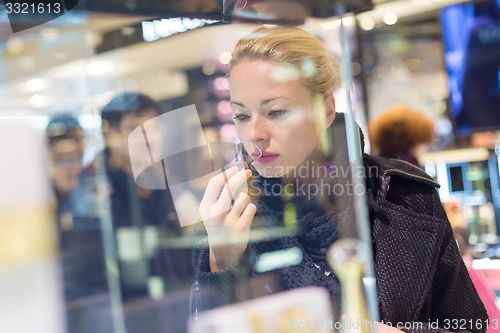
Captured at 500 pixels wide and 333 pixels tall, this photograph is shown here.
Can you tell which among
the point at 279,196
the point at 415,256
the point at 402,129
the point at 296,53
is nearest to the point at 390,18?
the point at 402,129

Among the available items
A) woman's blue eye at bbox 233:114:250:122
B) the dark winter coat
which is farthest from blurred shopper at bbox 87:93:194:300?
the dark winter coat

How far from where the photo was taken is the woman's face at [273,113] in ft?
2.81

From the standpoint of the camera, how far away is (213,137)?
808 millimetres

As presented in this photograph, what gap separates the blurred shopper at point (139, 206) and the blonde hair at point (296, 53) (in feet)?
0.61

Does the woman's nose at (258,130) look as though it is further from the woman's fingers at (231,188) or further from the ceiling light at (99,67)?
the ceiling light at (99,67)

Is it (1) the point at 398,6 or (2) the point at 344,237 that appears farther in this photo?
(1) the point at 398,6

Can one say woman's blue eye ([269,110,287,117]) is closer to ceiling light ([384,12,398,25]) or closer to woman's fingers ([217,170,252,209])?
woman's fingers ([217,170,252,209])

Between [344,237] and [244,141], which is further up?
[244,141]

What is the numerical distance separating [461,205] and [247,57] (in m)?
2.92

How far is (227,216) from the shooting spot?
0.82 m

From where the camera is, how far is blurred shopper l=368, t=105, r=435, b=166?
275 centimetres

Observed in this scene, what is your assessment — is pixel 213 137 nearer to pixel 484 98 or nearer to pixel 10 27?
pixel 10 27

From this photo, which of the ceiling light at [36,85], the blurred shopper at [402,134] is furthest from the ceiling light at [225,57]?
the blurred shopper at [402,134]

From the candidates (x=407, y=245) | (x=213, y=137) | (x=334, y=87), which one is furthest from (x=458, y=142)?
(x=213, y=137)
